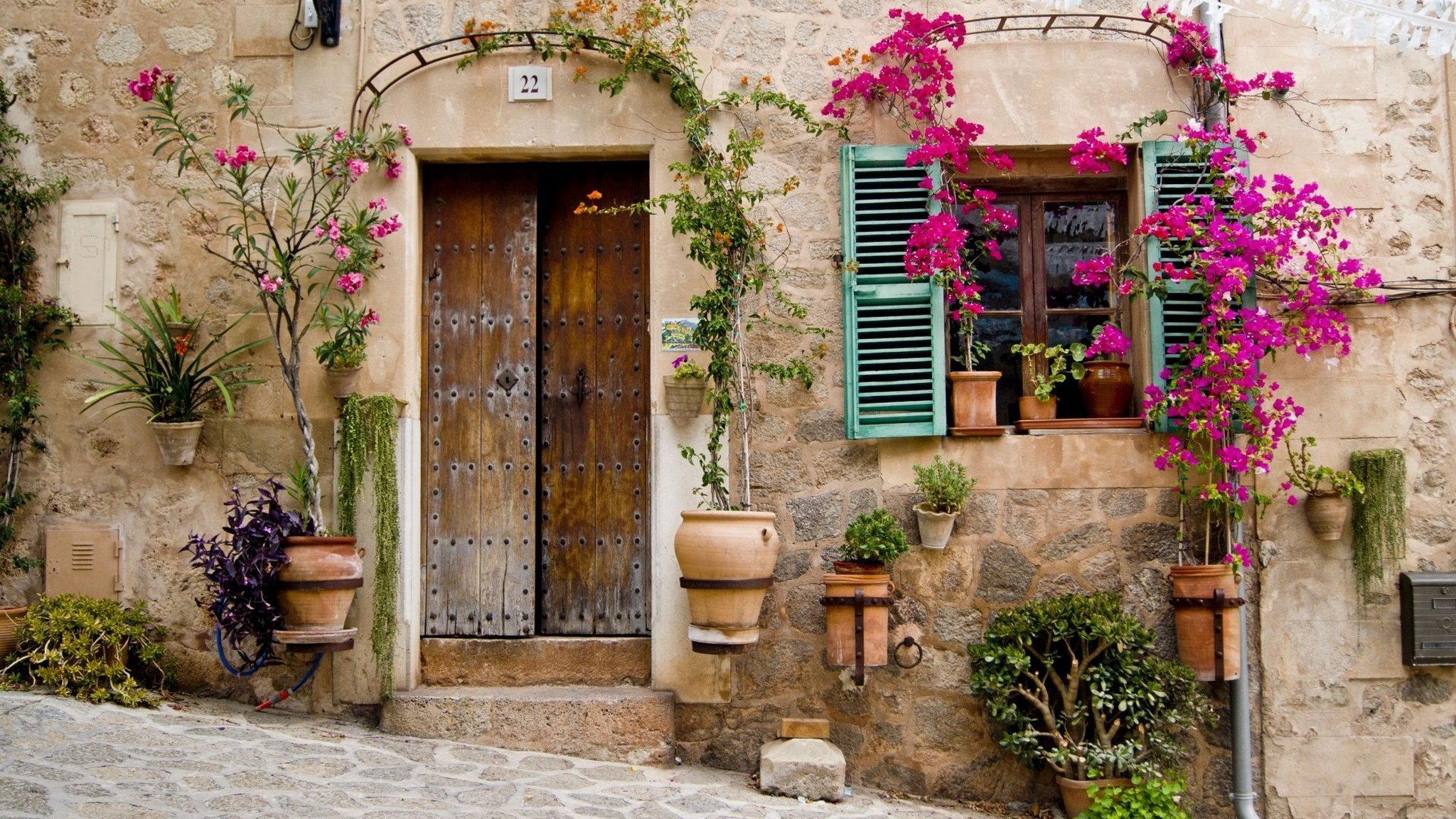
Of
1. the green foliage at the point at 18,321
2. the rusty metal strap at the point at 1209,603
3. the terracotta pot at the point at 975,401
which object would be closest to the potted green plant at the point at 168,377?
the green foliage at the point at 18,321

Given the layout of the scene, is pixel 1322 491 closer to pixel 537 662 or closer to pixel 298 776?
pixel 537 662

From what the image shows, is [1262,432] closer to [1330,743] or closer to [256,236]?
[1330,743]

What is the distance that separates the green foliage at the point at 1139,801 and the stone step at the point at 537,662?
1955 millimetres

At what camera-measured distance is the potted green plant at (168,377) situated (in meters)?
5.25

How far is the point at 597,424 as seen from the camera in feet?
18.5

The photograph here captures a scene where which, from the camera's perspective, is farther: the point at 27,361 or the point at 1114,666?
the point at 27,361

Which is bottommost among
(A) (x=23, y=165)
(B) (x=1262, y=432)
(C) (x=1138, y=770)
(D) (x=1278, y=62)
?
(C) (x=1138, y=770)

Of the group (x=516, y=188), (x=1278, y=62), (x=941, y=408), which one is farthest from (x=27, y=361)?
(x=1278, y=62)

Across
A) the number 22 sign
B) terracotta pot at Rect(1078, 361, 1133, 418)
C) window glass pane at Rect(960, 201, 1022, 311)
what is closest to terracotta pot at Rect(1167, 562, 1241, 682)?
terracotta pot at Rect(1078, 361, 1133, 418)

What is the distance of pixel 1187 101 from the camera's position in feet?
17.9

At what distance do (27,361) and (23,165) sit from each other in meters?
0.91

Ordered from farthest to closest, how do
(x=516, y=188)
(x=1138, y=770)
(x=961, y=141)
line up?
(x=516, y=188) → (x=961, y=141) → (x=1138, y=770)

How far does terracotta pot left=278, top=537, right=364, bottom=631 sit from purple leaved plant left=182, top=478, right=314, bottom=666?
0.05 m

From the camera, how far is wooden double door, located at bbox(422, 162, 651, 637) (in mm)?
5566
